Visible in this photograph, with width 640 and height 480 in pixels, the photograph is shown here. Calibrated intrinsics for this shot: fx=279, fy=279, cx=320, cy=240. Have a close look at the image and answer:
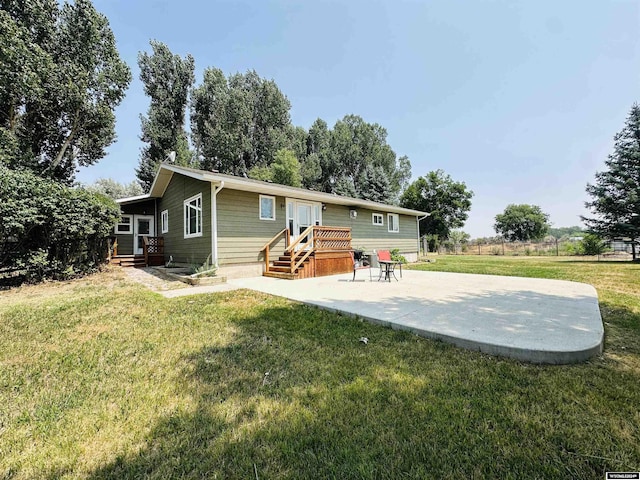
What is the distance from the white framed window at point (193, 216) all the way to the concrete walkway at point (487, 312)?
11.3ft

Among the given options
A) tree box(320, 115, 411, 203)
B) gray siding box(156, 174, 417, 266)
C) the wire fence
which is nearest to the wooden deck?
gray siding box(156, 174, 417, 266)

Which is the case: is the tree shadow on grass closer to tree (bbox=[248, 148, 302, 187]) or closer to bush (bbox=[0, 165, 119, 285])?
bush (bbox=[0, 165, 119, 285])

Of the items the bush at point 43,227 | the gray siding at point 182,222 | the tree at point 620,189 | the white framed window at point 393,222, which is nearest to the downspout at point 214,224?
the gray siding at point 182,222

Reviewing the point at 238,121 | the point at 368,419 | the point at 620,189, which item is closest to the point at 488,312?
the point at 368,419

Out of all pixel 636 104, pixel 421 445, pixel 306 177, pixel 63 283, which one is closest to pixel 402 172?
pixel 306 177

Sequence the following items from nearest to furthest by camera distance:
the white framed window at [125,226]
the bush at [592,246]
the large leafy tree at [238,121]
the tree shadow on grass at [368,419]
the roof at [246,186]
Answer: the tree shadow on grass at [368,419]
the roof at [246,186]
the white framed window at [125,226]
the bush at [592,246]
the large leafy tree at [238,121]

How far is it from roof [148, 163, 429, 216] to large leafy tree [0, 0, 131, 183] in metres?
7.76

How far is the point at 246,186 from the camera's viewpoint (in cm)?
869

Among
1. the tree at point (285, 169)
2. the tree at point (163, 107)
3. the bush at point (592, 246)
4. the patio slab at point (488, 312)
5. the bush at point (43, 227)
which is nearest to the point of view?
the patio slab at point (488, 312)

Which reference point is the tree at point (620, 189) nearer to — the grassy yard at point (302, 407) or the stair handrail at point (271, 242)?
the grassy yard at point (302, 407)

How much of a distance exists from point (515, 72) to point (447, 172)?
19262mm

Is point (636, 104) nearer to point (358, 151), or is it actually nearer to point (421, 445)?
point (358, 151)

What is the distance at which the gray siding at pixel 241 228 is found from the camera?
8.62m

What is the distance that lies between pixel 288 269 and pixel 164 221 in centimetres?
796
